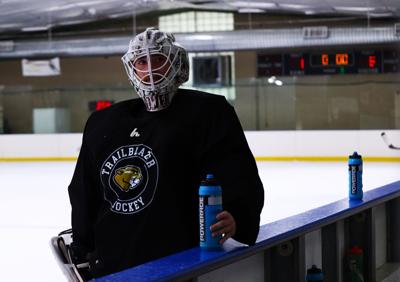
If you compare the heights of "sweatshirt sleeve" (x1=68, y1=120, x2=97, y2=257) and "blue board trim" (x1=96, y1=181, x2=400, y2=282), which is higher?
"sweatshirt sleeve" (x1=68, y1=120, x2=97, y2=257)

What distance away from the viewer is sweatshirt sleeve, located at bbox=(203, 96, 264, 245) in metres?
2.39

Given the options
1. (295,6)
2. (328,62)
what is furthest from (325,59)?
(295,6)

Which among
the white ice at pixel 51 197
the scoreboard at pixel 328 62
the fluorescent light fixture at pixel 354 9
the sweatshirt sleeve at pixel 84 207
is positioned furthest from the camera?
the fluorescent light fixture at pixel 354 9

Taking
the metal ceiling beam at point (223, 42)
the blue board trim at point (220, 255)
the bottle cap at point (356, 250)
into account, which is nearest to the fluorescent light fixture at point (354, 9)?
the metal ceiling beam at point (223, 42)

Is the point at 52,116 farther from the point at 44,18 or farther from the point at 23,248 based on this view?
the point at 23,248

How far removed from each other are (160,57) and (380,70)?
1148cm

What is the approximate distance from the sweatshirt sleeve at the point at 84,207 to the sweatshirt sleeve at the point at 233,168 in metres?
0.38

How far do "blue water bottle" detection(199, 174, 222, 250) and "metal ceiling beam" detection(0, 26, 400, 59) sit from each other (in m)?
11.5

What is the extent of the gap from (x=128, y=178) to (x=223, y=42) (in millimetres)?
12386

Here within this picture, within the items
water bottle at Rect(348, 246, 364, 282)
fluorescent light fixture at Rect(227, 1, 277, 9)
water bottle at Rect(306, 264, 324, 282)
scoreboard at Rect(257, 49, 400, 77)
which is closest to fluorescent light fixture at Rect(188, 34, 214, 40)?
fluorescent light fixture at Rect(227, 1, 277, 9)

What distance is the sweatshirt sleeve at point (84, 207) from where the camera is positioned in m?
2.53

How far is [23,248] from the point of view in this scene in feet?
18.4

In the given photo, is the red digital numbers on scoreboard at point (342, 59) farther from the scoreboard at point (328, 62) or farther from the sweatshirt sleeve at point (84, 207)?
the sweatshirt sleeve at point (84, 207)

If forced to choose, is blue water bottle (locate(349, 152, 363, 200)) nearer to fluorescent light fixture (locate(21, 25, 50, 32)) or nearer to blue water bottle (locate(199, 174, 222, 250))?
blue water bottle (locate(199, 174, 222, 250))
